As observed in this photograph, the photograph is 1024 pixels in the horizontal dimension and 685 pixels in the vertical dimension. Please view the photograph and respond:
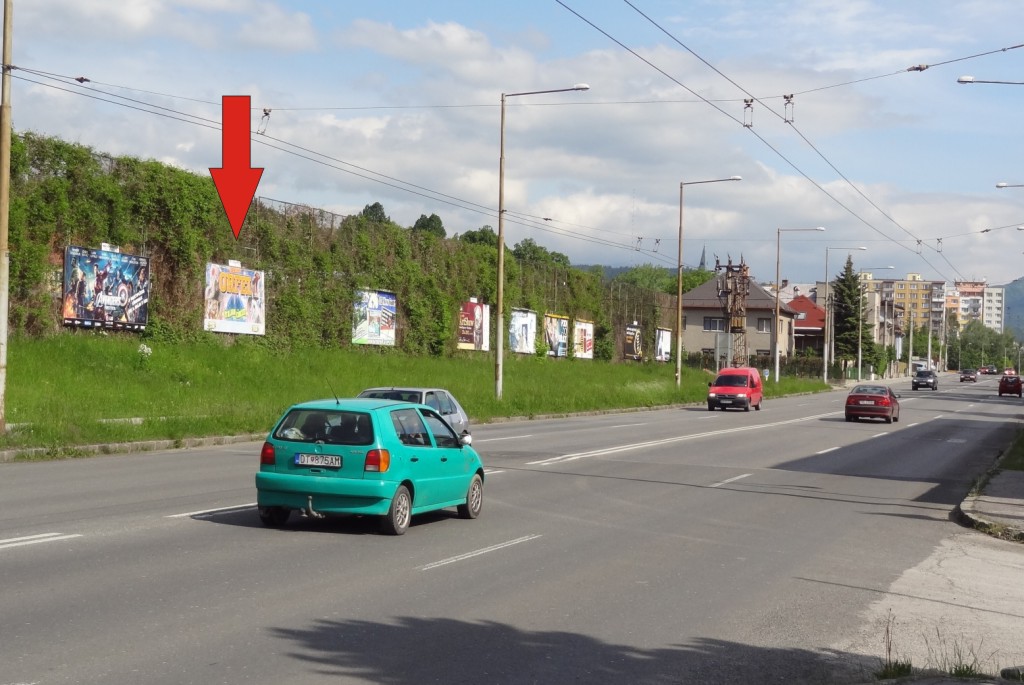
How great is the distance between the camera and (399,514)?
41.2 ft

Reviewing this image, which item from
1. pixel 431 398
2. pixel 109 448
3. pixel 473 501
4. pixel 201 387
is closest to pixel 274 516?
pixel 473 501

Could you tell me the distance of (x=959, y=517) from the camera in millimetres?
16578

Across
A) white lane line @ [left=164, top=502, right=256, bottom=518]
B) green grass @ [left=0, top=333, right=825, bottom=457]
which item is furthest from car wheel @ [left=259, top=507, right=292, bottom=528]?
green grass @ [left=0, top=333, right=825, bottom=457]

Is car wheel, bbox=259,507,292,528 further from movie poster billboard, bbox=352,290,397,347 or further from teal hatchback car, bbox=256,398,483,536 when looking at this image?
movie poster billboard, bbox=352,290,397,347

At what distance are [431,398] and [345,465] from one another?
8876 mm

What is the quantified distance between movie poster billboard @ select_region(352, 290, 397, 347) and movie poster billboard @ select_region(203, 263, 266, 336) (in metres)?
5.72

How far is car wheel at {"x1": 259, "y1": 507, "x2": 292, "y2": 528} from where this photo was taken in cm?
1277

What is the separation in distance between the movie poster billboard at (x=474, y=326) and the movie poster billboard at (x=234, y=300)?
46.0ft

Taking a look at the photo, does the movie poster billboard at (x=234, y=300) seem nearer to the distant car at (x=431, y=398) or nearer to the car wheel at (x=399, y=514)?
the distant car at (x=431, y=398)

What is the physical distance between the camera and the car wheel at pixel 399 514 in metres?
12.4

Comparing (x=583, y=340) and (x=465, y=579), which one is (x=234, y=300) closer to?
(x=465, y=579)

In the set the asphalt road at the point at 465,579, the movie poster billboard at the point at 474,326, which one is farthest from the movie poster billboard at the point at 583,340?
the asphalt road at the point at 465,579

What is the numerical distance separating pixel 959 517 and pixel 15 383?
62.1 feet

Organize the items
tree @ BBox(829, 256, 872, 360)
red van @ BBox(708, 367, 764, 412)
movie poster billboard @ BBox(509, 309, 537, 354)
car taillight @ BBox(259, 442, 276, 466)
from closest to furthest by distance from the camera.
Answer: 1. car taillight @ BBox(259, 442, 276, 466)
2. red van @ BBox(708, 367, 764, 412)
3. movie poster billboard @ BBox(509, 309, 537, 354)
4. tree @ BBox(829, 256, 872, 360)
